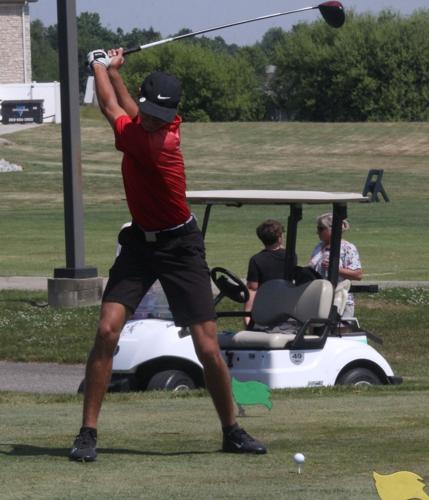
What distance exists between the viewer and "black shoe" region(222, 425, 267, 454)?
18.8 ft

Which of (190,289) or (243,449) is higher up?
(190,289)

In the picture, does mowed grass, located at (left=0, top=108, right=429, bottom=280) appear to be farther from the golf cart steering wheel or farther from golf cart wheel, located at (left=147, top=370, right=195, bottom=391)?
golf cart wheel, located at (left=147, top=370, right=195, bottom=391)

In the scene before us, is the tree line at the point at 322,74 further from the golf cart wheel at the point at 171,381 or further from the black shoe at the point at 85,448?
the black shoe at the point at 85,448

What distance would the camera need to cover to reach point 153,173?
5723 mm

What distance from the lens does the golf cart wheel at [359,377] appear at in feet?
29.7

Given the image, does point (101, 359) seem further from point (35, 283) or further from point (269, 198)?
point (35, 283)

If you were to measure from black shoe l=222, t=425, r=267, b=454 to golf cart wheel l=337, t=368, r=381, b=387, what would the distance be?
3258 millimetres

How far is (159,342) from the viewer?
9156mm

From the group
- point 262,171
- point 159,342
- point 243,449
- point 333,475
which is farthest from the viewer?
point 262,171

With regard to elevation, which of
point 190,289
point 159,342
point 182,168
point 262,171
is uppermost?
point 182,168

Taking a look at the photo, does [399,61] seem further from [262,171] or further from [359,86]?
[262,171]

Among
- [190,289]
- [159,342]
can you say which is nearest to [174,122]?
[190,289]

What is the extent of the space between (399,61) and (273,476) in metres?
95.9

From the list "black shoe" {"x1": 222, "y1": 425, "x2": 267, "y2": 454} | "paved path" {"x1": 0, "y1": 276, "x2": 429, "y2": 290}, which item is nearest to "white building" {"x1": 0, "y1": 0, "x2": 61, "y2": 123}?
"paved path" {"x1": 0, "y1": 276, "x2": 429, "y2": 290}
